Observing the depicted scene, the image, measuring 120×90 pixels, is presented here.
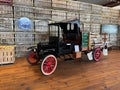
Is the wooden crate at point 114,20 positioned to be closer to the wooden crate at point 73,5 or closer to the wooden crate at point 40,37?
the wooden crate at point 73,5

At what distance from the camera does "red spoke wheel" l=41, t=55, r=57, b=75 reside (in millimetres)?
3395

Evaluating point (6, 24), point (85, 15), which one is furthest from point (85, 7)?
point (6, 24)

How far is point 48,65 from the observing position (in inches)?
137

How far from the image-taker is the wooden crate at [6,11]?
509 cm

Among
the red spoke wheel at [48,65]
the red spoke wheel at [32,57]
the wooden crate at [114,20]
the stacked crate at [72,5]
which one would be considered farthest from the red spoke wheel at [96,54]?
the wooden crate at [114,20]

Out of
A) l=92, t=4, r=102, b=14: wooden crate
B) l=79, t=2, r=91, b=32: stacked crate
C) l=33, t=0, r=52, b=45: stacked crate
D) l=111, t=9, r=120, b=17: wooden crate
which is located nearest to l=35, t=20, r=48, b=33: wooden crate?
l=33, t=0, r=52, b=45: stacked crate

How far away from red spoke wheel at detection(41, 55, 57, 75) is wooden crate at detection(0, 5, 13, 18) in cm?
271

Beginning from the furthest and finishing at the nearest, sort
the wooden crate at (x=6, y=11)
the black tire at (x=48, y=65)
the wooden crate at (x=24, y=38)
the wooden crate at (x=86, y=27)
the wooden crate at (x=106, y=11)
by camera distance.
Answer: the wooden crate at (x=106, y=11), the wooden crate at (x=86, y=27), the wooden crate at (x=24, y=38), the wooden crate at (x=6, y=11), the black tire at (x=48, y=65)

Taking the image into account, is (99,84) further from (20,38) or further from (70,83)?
(20,38)

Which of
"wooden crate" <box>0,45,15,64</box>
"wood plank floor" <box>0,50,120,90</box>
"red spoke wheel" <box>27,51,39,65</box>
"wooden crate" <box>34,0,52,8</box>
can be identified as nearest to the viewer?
"wood plank floor" <box>0,50,120,90</box>

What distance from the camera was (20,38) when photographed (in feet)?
18.0

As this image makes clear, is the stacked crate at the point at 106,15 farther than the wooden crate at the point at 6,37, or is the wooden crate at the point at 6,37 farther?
the stacked crate at the point at 106,15

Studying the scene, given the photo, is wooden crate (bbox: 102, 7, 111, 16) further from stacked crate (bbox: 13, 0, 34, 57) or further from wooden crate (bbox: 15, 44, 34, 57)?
wooden crate (bbox: 15, 44, 34, 57)

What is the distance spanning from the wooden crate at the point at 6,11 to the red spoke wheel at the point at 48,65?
2715mm
